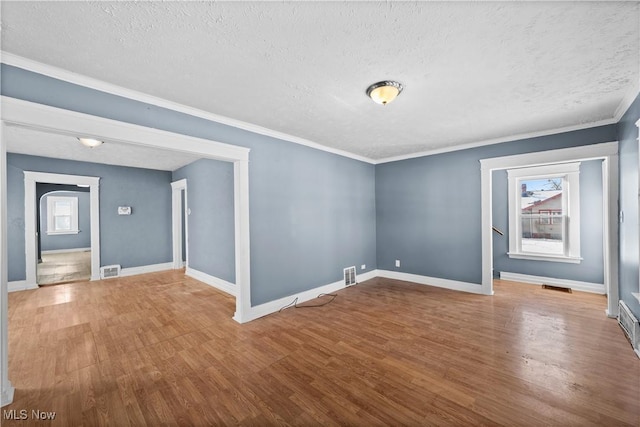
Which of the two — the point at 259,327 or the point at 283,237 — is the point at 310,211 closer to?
the point at 283,237

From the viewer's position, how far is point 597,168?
13.6 feet

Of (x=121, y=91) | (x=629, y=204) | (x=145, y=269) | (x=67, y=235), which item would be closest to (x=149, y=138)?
(x=121, y=91)

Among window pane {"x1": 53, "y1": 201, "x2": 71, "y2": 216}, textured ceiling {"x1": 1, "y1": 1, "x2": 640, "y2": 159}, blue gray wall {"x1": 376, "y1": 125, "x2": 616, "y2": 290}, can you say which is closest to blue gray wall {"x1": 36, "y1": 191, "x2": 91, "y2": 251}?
window pane {"x1": 53, "y1": 201, "x2": 71, "y2": 216}

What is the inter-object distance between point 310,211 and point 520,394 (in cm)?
312

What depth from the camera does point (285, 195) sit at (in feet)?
12.1

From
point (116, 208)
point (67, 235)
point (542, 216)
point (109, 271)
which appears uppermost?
point (116, 208)

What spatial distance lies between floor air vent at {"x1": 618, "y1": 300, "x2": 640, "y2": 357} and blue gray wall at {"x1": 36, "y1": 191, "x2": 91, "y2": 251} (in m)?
14.7

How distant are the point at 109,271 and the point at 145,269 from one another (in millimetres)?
697

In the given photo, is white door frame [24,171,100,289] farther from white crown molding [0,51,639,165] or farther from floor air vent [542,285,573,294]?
floor air vent [542,285,573,294]

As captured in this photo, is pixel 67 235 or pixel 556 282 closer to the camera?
pixel 556 282

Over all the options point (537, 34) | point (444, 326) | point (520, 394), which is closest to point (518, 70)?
point (537, 34)

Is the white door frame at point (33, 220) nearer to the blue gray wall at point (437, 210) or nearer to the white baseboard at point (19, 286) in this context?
the white baseboard at point (19, 286)

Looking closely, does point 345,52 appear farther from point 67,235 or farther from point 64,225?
point 64,225

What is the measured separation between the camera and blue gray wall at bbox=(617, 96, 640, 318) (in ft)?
8.19
